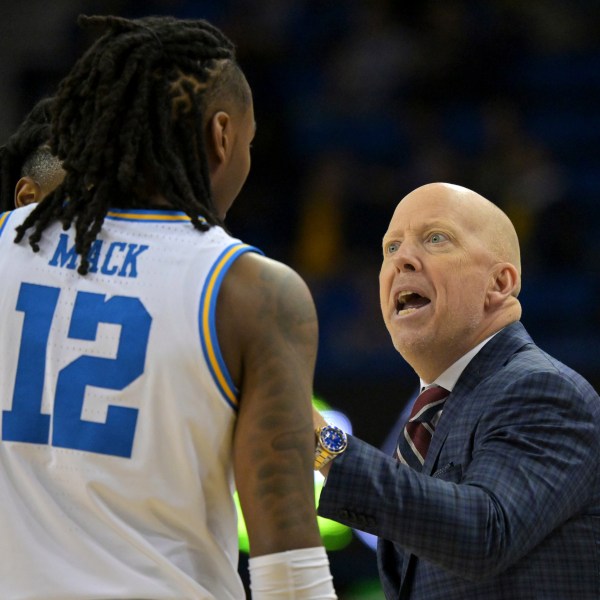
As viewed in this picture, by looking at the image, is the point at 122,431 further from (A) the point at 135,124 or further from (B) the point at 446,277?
(B) the point at 446,277

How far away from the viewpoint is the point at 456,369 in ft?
10.3

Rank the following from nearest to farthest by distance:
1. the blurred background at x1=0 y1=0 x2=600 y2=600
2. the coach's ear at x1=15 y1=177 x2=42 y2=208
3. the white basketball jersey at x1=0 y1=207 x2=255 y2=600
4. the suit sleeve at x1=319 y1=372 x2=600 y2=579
→ the white basketball jersey at x1=0 y1=207 x2=255 y2=600
the suit sleeve at x1=319 y1=372 x2=600 y2=579
the coach's ear at x1=15 y1=177 x2=42 y2=208
the blurred background at x1=0 y1=0 x2=600 y2=600

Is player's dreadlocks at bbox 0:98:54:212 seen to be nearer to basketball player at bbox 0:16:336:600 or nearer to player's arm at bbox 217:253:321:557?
basketball player at bbox 0:16:336:600

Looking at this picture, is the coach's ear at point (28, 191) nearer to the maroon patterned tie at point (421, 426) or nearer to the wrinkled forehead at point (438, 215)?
the wrinkled forehead at point (438, 215)

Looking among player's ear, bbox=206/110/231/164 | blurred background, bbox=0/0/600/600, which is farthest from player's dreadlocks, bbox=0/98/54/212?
blurred background, bbox=0/0/600/600

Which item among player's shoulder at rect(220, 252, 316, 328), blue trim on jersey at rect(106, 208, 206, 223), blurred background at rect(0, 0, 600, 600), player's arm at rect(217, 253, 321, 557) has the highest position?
blue trim on jersey at rect(106, 208, 206, 223)

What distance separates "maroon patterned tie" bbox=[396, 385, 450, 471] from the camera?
312 cm

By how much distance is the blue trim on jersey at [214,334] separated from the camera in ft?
6.39

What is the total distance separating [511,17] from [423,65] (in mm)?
878

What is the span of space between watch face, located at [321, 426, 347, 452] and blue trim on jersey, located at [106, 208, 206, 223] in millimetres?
746

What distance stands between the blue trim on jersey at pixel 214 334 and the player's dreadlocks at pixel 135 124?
12 cm

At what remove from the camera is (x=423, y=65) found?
8922 mm

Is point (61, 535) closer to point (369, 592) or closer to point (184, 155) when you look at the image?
point (184, 155)

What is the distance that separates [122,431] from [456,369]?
140cm
